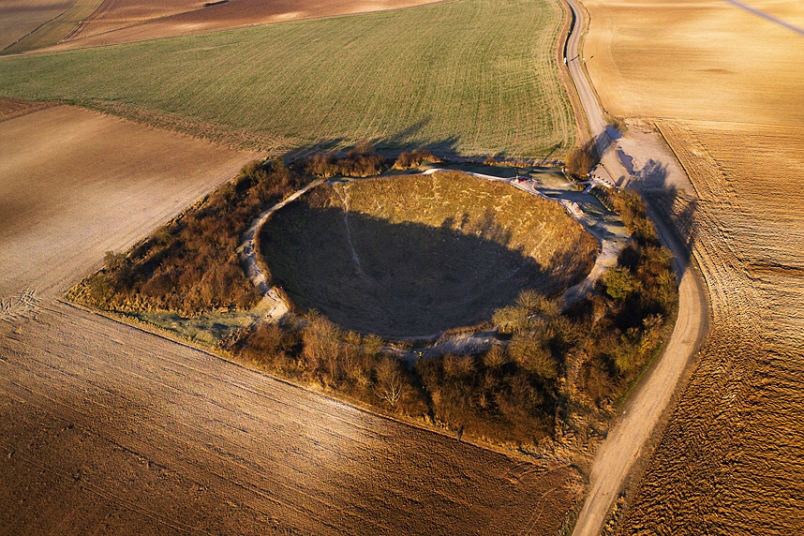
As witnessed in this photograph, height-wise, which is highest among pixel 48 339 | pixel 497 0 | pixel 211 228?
pixel 497 0

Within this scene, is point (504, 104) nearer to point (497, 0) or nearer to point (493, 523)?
point (493, 523)

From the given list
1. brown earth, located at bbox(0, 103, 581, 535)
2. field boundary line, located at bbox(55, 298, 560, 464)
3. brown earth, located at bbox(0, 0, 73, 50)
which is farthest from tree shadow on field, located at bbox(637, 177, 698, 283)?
brown earth, located at bbox(0, 0, 73, 50)

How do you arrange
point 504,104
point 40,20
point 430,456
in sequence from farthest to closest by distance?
1. point 40,20
2. point 504,104
3. point 430,456

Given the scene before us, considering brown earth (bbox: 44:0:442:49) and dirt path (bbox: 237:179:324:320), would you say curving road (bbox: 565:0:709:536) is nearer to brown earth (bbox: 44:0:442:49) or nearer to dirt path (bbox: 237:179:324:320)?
dirt path (bbox: 237:179:324:320)

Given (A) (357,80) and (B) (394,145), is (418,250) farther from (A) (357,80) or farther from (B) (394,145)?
(A) (357,80)

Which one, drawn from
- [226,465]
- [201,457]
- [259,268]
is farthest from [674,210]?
[201,457]

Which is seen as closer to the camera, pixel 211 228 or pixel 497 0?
pixel 211 228

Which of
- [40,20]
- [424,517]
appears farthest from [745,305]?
[40,20]
